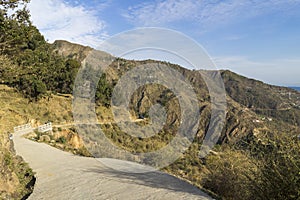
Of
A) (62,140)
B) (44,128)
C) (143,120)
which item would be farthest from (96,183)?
(143,120)

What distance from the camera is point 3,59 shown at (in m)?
7.63

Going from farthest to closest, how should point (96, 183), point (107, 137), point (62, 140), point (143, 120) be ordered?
point (143, 120), point (107, 137), point (62, 140), point (96, 183)

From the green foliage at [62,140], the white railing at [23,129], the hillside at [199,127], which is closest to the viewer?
the hillside at [199,127]

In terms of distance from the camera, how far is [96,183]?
22.4 ft

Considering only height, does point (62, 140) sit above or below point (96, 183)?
below

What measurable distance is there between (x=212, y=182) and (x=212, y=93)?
4.40 m

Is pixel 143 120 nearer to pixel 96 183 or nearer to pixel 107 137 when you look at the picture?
pixel 107 137

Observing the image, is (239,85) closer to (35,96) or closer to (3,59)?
(35,96)

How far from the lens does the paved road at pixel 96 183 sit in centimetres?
600

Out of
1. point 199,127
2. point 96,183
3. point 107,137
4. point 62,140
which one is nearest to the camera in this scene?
point 96,183

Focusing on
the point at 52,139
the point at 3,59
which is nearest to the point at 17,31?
the point at 3,59

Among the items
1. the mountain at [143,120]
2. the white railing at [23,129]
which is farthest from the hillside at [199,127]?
the white railing at [23,129]

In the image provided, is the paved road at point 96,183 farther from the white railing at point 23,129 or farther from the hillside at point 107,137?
the white railing at point 23,129

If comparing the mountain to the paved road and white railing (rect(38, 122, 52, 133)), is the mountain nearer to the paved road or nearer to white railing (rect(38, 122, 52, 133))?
the paved road
